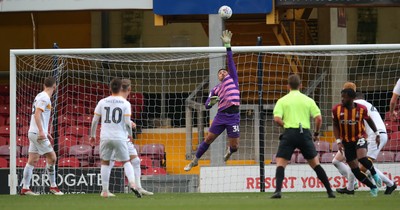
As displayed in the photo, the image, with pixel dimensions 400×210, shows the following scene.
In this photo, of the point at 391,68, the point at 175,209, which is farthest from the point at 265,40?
the point at 175,209

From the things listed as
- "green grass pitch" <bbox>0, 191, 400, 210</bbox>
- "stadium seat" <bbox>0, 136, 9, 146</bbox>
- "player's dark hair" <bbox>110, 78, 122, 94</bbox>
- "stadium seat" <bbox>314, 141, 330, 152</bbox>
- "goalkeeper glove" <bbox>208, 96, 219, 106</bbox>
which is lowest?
"green grass pitch" <bbox>0, 191, 400, 210</bbox>

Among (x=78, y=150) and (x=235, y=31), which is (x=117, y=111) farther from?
(x=235, y=31)

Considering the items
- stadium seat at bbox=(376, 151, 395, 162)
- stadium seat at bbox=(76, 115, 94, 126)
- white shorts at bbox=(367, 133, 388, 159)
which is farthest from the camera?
stadium seat at bbox=(76, 115, 94, 126)

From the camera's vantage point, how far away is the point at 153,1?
2369 centimetres

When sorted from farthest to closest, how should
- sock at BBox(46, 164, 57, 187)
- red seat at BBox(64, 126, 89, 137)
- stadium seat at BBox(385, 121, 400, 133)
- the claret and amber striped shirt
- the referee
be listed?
red seat at BBox(64, 126, 89, 137)
stadium seat at BBox(385, 121, 400, 133)
sock at BBox(46, 164, 57, 187)
the claret and amber striped shirt
the referee

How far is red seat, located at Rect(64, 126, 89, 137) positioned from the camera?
23.4 m

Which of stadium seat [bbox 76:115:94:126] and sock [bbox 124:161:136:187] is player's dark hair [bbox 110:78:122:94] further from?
stadium seat [bbox 76:115:94:126]

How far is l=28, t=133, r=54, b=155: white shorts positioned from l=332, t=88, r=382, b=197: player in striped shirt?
461cm

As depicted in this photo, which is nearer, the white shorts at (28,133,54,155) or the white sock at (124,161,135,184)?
the white sock at (124,161,135,184)

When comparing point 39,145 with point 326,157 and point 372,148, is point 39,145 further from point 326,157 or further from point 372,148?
point 326,157

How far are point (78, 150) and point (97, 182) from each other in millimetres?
1965

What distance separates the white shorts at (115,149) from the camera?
16984 mm

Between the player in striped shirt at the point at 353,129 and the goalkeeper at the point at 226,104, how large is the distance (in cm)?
295

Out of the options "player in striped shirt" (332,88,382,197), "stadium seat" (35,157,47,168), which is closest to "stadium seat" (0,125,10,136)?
"stadium seat" (35,157,47,168)
